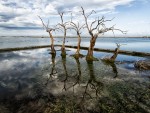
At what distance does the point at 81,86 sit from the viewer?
62.9 ft

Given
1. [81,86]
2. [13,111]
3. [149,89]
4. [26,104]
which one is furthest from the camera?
[81,86]

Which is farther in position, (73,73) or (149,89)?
(73,73)

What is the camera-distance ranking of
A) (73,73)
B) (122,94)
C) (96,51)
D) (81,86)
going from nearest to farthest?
(122,94) → (81,86) → (73,73) → (96,51)

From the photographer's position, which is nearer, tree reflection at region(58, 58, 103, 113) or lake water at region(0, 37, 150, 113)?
lake water at region(0, 37, 150, 113)

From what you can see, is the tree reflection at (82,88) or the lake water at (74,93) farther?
the tree reflection at (82,88)

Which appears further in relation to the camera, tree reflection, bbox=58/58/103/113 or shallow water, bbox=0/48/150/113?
tree reflection, bbox=58/58/103/113

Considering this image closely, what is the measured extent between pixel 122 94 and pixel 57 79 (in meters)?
7.83

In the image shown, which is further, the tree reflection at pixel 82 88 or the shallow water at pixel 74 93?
the tree reflection at pixel 82 88

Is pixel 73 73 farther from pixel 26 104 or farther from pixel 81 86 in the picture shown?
pixel 26 104

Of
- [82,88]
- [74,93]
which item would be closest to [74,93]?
[74,93]

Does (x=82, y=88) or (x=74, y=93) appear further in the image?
(x=82, y=88)

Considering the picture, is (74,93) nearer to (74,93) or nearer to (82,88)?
(74,93)

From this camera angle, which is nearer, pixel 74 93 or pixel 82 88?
pixel 74 93

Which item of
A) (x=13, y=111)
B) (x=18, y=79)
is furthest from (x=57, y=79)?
(x=13, y=111)
